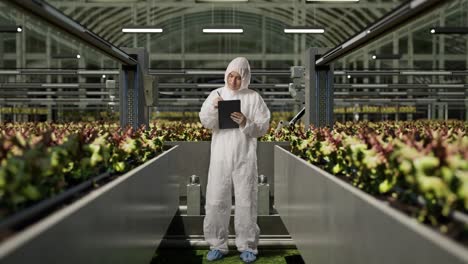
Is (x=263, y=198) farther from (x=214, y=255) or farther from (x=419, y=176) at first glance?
(x=419, y=176)

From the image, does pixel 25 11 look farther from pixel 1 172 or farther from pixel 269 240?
pixel 269 240

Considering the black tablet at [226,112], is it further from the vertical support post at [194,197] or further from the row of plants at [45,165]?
the row of plants at [45,165]

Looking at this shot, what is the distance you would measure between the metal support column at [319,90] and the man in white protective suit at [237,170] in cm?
111

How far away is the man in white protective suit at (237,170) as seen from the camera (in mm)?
4895

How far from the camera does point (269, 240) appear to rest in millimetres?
5785

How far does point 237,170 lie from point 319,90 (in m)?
1.63

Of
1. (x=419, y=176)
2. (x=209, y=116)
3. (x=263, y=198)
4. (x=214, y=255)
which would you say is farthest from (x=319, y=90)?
(x=419, y=176)

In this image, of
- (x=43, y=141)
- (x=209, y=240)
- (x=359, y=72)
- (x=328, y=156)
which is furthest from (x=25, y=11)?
(x=359, y=72)

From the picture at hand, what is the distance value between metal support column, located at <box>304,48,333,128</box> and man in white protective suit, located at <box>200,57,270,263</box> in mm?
1111

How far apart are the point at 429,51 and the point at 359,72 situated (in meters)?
18.5

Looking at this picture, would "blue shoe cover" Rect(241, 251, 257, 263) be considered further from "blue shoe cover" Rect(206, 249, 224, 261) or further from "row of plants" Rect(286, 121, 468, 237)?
"row of plants" Rect(286, 121, 468, 237)

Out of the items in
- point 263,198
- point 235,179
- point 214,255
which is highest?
point 235,179

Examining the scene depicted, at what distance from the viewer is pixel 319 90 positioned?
19.8ft

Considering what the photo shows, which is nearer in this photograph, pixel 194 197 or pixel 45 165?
pixel 45 165
